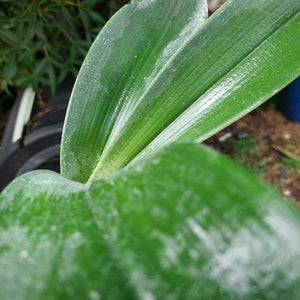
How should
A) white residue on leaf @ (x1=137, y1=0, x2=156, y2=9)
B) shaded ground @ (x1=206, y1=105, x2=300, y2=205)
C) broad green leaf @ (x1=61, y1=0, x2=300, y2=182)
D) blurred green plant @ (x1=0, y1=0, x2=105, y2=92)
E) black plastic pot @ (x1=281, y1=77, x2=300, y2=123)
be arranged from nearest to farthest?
1. broad green leaf @ (x1=61, y1=0, x2=300, y2=182)
2. white residue on leaf @ (x1=137, y1=0, x2=156, y2=9)
3. blurred green plant @ (x1=0, y1=0, x2=105, y2=92)
4. shaded ground @ (x1=206, y1=105, x2=300, y2=205)
5. black plastic pot @ (x1=281, y1=77, x2=300, y2=123)

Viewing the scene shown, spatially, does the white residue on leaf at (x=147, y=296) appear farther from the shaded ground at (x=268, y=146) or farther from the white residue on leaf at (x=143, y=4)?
the shaded ground at (x=268, y=146)

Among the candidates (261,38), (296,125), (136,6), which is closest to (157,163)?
(261,38)

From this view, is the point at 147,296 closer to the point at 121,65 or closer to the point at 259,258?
the point at 259,258

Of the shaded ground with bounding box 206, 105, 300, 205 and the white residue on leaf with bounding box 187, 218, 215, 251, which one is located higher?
the white residue on leaf with bounding box 187, 218, 215, 251

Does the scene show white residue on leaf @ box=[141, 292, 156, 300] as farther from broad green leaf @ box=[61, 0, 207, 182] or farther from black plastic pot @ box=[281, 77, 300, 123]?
black plastic pot @ box=[281, 77, 300, 123]

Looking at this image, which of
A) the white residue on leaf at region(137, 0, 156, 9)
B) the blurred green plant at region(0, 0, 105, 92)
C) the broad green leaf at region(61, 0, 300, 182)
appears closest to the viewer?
the broad green leaf at region(61, 0, 300, 182)

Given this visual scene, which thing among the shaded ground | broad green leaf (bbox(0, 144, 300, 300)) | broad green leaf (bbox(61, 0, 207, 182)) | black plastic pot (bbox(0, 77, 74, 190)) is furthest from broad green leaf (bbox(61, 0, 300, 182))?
the shaded ground
